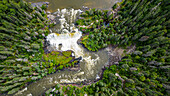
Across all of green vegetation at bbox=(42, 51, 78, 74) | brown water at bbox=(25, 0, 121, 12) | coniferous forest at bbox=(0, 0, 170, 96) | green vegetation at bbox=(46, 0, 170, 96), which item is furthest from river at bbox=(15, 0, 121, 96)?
green vegetation at bbox=(46, 0, 170, 96)

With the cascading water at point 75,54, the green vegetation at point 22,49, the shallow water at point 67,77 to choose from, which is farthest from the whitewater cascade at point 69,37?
the green vegetation at point 22,49

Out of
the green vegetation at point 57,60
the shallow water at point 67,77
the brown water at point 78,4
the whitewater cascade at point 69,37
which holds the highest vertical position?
the brown water at point 78,4

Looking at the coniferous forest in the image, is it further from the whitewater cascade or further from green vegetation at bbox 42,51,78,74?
the whitewater cascade

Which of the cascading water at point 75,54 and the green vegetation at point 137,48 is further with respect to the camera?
the cascading water at point 75,54

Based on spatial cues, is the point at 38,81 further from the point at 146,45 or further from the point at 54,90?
the point at 146,45

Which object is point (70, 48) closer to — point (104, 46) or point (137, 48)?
point (104, 46)

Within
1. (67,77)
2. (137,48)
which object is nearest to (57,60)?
(67,77)

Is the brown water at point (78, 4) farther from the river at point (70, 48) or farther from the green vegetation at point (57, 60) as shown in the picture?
the green vegetation at point (57, 60)
